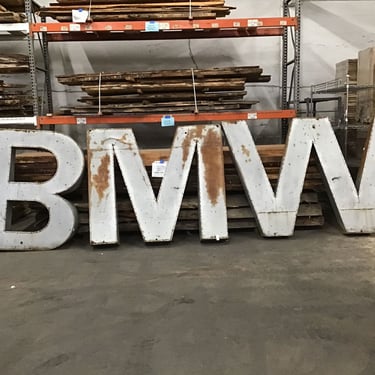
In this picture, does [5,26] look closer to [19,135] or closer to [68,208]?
[19,135]

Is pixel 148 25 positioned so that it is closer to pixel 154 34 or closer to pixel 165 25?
pixel 165 25

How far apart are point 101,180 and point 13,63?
1.69 metres

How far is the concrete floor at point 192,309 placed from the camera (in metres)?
1.95

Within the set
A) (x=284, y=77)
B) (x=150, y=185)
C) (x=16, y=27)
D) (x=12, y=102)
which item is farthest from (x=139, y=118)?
(x=284, y=77)

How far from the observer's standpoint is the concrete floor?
195cm

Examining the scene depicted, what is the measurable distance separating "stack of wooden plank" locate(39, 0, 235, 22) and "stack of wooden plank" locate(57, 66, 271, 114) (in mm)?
488

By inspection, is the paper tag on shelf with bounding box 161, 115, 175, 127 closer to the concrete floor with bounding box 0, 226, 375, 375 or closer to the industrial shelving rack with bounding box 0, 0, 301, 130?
the industrial shelving rack with bounding box 0, 0, 301, 130

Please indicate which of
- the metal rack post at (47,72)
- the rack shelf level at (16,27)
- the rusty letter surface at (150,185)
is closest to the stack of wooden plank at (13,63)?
the metal rack post at (47,72)

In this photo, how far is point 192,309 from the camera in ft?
8.06

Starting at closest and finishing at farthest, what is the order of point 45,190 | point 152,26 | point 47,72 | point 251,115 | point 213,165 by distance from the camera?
point 45,190 → point 213,165 → point 152,26 → point 251,115 → point 47,72

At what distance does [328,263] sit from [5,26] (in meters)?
3.46

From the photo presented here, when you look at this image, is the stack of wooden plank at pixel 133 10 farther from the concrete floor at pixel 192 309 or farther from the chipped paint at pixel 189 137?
the concrete floor at pixel 192 309

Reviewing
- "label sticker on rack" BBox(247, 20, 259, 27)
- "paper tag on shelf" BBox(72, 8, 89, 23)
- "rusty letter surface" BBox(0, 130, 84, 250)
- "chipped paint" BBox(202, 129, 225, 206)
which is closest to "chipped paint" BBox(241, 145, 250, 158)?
"chipped paint" BBox(202, 129, 225, 206)

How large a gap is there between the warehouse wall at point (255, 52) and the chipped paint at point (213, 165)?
5.06 ft
